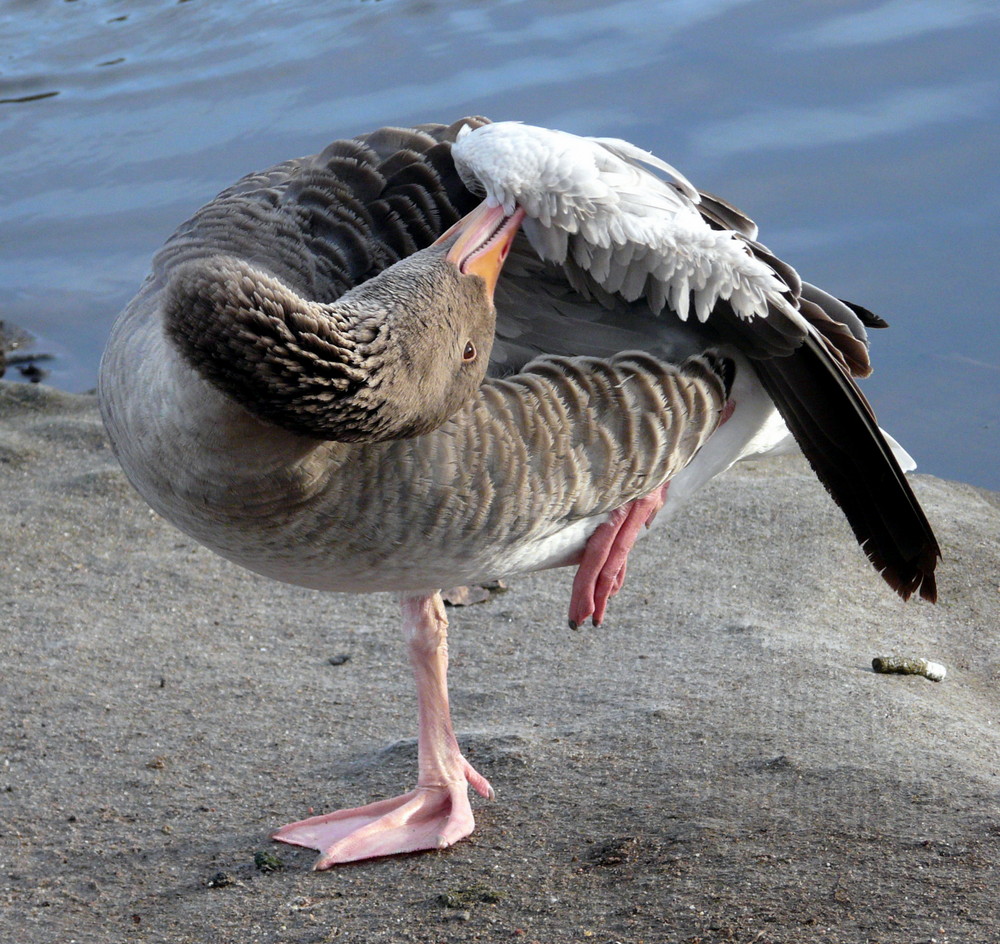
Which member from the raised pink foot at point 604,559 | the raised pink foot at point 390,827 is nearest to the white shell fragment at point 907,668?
the raised pink foot at point 604,559

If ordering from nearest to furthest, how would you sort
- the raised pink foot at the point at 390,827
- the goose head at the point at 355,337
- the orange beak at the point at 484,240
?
1. the goose head at the point at 355,337
2. the orange beak at the point at 484,240
3. the raised pink foot at the point at 390,827

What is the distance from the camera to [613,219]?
135 inches

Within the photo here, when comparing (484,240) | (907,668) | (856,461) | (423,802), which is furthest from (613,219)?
(907,668)

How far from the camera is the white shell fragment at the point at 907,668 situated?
208 inches

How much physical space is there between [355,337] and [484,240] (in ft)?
2.54

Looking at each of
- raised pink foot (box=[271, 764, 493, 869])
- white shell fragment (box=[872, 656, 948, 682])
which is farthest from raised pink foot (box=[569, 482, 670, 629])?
white shell fragment (box=[872, 656, 948, 682])

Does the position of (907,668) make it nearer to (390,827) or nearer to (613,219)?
(390,827)

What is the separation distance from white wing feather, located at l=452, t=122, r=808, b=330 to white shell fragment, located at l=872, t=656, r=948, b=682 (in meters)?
2.00

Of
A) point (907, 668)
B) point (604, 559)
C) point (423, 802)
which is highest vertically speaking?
point (604, 559)

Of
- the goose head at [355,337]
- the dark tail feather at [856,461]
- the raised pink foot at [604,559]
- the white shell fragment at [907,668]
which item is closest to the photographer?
the goose head at [355,337]

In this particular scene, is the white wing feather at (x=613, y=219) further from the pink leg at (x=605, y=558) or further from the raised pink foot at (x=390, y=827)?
the raised pink foot at (x=390, y=827)

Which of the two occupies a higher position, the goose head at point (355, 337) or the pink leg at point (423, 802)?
the goose head at point (355, 337)

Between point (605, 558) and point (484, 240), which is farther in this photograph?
point (605, 558)

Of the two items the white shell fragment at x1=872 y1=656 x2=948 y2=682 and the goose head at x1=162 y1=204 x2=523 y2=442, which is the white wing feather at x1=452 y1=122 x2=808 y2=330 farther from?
the white shell fragment at x1=872 y1=656 x2=948 y2=682
